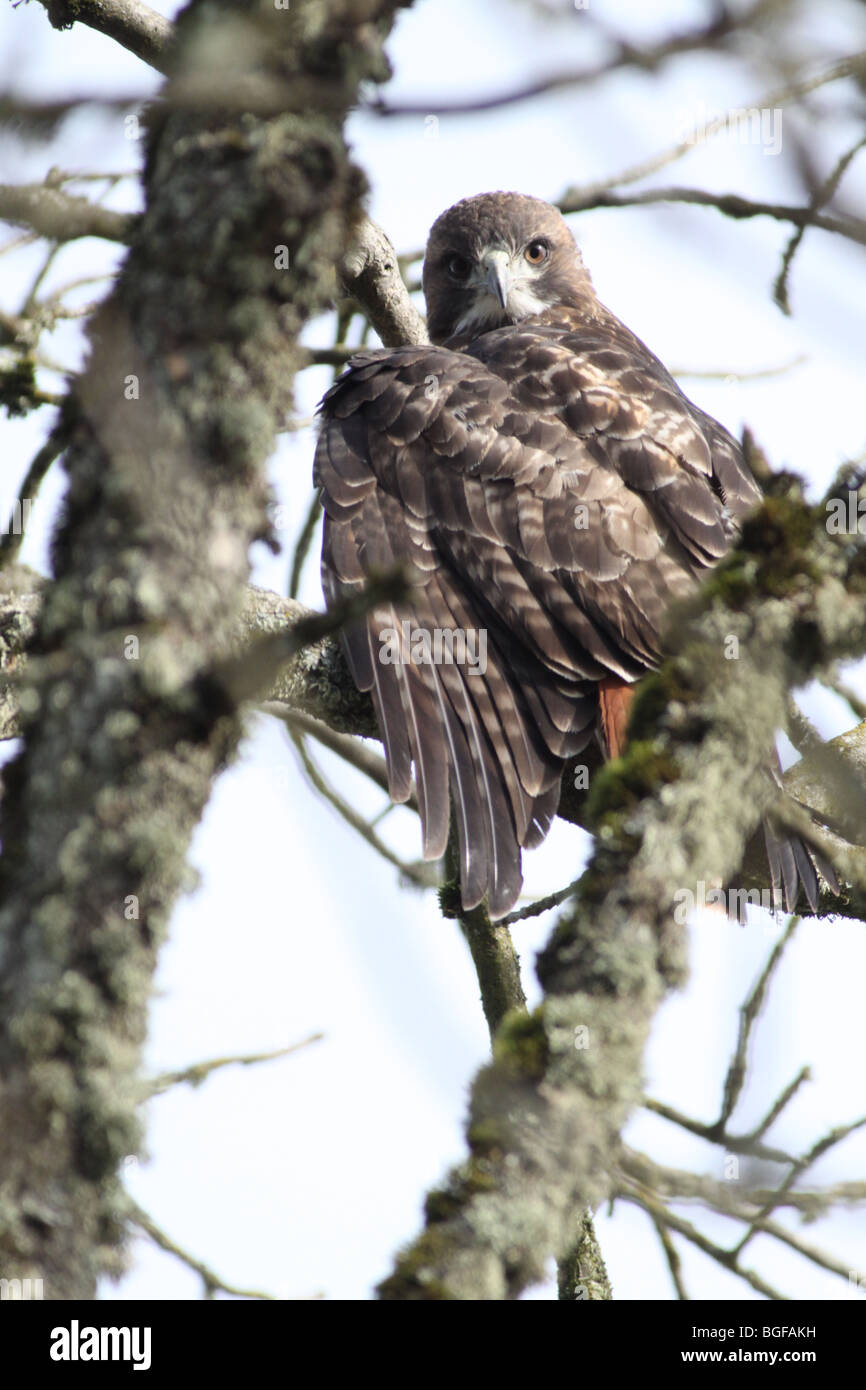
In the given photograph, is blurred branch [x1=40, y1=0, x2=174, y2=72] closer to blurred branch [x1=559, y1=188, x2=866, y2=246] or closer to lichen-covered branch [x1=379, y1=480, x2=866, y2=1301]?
blurred branch [x1=559, y1=188, x2=866, y2=246]

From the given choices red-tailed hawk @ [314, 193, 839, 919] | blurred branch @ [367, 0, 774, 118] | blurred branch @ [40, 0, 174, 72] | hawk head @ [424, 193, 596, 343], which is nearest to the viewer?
blurred branch @ [367, 0, 774, 118]

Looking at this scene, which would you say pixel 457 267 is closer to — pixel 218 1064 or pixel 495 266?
pixel 495 266

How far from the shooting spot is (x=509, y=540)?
4.15 meters

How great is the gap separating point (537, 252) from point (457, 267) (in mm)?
380

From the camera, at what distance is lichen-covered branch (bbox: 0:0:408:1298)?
1.53 metres

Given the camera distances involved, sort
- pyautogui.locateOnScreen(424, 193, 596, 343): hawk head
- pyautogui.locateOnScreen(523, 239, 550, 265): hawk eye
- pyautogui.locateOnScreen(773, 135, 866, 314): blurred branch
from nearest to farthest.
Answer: pyautogui.locateOnScreen(773, 135, 866, 314): blurred branch → pyautogui.locateOnScreen(424, 193, 596, 343): hawk head → pyautogui.locateOnScreen(523, 239, 550, 265): hawk eye

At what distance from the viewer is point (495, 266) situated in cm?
626

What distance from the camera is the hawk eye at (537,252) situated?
648cm

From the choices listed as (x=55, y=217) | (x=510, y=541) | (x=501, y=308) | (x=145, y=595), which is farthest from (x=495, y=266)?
(x=145, y=595)

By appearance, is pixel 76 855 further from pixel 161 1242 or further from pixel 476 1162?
pixel 161 1242

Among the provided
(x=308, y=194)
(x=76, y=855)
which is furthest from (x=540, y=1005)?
(x=308, y=194)

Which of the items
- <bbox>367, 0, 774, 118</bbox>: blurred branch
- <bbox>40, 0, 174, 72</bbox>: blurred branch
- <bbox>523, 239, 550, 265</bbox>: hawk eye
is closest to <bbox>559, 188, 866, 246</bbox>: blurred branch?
<bbox>367, 0, 774, 118</bbox>: blurred branch

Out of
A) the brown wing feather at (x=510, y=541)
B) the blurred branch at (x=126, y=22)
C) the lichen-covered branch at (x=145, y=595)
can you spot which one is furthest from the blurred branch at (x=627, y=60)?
the blurred branch at (x=126, y=22)

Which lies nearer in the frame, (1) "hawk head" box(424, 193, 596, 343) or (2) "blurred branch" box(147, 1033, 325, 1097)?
(2) "blurred branch" box(147, 1033, 325, 1097)
